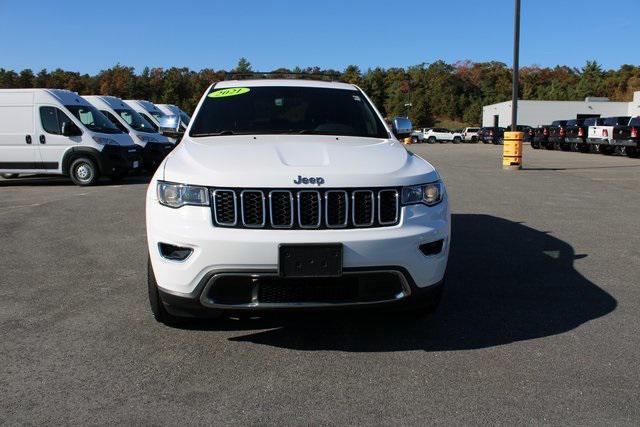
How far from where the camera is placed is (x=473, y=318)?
4.21 metres

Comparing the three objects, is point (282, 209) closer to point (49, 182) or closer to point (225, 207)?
point (225, 207)

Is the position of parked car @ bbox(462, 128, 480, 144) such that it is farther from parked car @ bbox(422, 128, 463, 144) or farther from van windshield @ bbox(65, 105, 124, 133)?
van windshield @ bbox(65, 105, 124, 133)

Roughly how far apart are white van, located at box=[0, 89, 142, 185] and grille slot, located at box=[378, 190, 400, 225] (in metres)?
11.7

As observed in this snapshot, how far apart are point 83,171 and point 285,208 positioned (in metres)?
11.8

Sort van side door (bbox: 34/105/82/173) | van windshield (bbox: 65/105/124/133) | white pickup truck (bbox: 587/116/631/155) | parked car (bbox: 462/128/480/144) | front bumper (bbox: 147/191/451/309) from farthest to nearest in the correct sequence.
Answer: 1. parked car (bbox: 462/128/480/144)
2. white pickup truck (bbox: 587/116/631/155)
3. van windshield (bbox: 65/105/124/133)
4. van side door (bbox: 34/105/82/173)
5. front bumper (bbox: 147/191/451/309)

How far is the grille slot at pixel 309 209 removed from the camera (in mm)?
3338

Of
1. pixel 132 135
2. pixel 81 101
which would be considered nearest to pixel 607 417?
pixel 81 101

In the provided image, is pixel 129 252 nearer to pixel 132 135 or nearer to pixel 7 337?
pixel 7 337

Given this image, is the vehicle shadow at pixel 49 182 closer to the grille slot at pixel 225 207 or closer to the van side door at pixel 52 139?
the van side door at pixel 52 139

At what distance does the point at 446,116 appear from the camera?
111 metres

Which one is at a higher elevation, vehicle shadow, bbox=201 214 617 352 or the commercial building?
the commercial building

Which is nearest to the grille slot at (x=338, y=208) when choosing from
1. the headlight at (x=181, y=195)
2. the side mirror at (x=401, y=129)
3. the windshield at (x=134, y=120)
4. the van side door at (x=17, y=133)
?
the headlight at (x=181, y=195)

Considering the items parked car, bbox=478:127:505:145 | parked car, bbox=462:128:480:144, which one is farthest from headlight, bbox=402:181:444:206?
parked car, bbox=462:128:480:144

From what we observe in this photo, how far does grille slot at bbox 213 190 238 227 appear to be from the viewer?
10.9 ft
